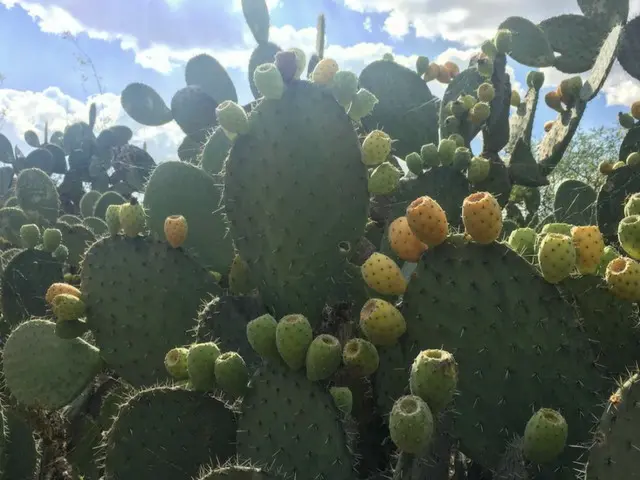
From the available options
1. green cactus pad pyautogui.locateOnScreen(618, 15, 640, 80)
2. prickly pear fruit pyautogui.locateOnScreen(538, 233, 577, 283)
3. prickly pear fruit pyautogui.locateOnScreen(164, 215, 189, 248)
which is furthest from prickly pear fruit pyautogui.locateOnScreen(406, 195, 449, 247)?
green cactus pad pyautogui.locateOnScreen(618, 15, 640, 80)

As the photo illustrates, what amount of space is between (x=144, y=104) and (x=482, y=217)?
3.09 m

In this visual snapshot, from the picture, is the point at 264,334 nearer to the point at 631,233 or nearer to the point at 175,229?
the point at 175,229

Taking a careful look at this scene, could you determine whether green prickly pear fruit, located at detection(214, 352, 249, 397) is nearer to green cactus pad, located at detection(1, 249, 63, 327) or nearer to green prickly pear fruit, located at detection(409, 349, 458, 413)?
green prickly pear fruit, located at detection(409, 349, 458, 413)

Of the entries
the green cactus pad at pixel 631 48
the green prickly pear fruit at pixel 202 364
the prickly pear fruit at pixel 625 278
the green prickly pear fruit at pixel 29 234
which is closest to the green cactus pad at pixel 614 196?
the green cactus pad at pixel 631 48

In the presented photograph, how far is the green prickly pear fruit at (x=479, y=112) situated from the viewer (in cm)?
250

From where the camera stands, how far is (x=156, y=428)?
150 centimetres

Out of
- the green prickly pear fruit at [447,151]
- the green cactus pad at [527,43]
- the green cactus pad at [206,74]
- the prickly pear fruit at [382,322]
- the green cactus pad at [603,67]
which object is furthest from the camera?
the green cactus pad at [206,74]

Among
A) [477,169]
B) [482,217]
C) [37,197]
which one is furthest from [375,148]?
[37,197]

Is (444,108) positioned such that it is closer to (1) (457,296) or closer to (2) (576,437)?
(1) (457,296)

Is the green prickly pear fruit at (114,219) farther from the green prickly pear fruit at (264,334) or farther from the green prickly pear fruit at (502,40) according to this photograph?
the green prickly pear fruit at (502,40)

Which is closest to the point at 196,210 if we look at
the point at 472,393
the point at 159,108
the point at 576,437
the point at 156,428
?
the point at 156,428

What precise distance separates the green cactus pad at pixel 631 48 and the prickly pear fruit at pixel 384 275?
81.8 inches

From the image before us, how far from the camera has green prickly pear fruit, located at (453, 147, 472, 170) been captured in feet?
7.48

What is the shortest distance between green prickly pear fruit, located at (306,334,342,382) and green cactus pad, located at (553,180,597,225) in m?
1.95
